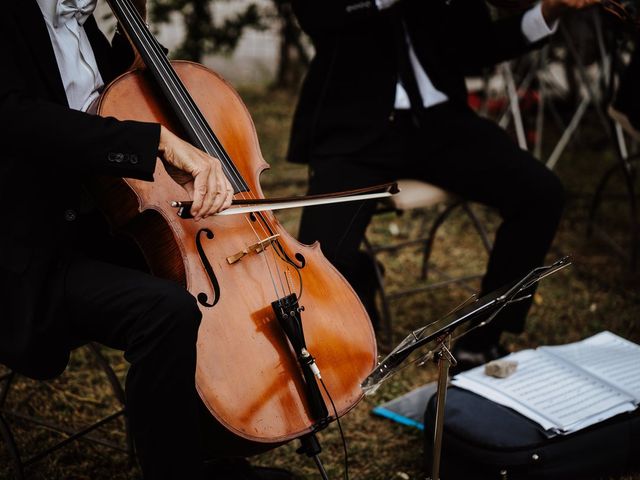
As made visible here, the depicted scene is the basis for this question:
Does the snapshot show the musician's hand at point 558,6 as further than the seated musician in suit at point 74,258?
Yes

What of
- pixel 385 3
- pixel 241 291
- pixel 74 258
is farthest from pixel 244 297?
pixel 385 3

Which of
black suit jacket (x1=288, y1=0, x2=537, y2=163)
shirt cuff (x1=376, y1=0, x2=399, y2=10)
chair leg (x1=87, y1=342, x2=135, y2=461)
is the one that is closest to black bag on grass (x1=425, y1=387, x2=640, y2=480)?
chair leg (x1=87, y1=342, x2=135, y2=461)

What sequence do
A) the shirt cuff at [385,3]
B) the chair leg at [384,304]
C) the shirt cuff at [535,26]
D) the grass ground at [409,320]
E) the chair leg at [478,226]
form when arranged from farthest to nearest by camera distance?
the chair leg at [478,226] → the chair leg at [384,304] → the shirt cuff at [535,26] → the shirt cuff at [385,3] → the grass ground at [409,320]

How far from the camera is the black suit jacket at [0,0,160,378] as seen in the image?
56.4 inches

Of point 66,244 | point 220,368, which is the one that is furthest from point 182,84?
point 220,368

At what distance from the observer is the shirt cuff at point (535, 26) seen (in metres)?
2.55

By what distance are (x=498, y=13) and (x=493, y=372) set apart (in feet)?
10.7

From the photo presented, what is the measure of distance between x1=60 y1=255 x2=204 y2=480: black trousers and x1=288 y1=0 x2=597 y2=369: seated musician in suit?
36.2 inches

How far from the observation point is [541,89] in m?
4.83

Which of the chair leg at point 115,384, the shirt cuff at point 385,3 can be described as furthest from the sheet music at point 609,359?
the chair leg at point 115,384

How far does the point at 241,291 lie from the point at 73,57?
652 mm

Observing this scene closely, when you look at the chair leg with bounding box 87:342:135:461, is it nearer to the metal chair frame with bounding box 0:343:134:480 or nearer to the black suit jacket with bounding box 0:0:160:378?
the metal chair frame with bounding box 0:343:134:480

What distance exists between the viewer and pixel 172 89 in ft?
5.57

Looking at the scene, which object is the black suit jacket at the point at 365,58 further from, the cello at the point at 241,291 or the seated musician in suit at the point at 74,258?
the seated musician in suit at the point at 74,258
